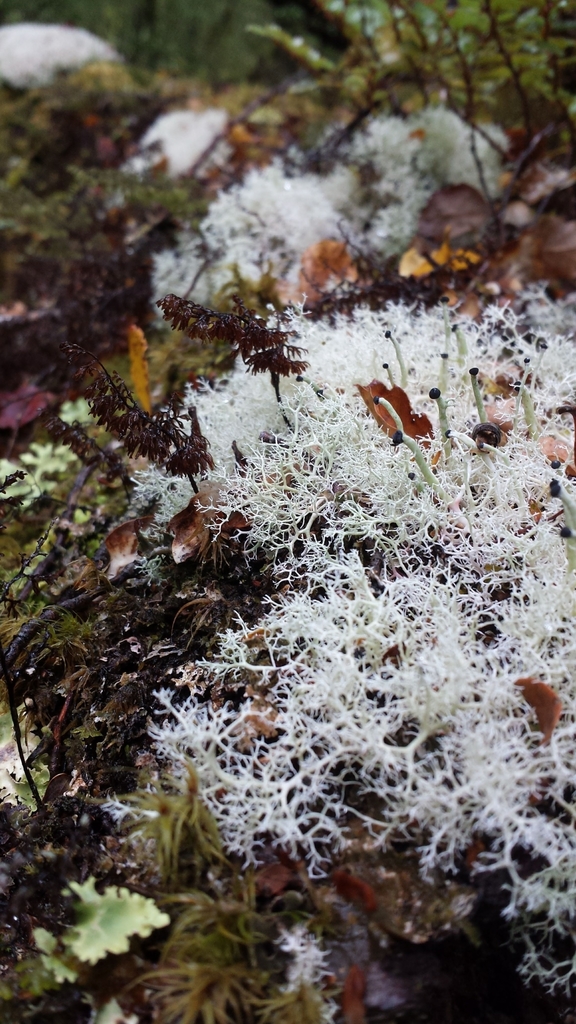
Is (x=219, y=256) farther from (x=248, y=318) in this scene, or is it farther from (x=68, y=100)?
(x=68, y=100)

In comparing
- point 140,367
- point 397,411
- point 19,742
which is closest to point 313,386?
point 397,411

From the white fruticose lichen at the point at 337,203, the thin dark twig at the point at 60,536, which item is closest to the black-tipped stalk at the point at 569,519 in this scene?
the thin dark twig at the point at 60,536

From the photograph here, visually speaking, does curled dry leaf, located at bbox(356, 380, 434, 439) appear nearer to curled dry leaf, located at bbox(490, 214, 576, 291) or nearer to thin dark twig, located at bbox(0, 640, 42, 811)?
thin dark twig, located at bbox(0, 640, 42, 811)

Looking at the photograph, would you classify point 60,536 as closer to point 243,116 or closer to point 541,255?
point 541,255

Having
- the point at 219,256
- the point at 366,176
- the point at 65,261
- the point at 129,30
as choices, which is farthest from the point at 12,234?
the point at 129,30

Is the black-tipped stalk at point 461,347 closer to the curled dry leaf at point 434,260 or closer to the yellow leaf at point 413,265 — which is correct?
the curled dry leaf at point 434,260
